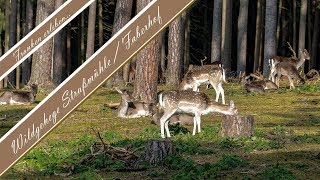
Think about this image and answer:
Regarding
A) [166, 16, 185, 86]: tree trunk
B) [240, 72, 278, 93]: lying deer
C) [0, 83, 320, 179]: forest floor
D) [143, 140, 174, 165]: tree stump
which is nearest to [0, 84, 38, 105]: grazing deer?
[0, 83, 320, 179]: forest floor

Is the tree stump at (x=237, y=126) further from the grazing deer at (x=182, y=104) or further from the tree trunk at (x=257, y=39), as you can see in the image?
the tree trunk at (x=257, y=39)

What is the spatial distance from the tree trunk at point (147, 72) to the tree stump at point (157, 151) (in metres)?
11.1

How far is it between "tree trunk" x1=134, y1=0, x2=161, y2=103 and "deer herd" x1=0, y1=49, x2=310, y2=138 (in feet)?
3.29

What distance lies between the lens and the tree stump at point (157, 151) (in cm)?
1594

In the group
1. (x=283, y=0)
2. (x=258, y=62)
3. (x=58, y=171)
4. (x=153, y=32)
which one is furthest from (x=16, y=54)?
(x=283, y=0)

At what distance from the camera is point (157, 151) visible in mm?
15977

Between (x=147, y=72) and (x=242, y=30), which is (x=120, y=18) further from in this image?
(x=242, y=30)

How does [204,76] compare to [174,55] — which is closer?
[204,76]

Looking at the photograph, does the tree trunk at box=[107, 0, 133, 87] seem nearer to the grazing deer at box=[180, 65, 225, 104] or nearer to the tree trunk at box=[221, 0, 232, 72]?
the grazing deer at box=[180, 65, 225, 104]

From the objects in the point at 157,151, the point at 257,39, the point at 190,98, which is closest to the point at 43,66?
the point at 257,39

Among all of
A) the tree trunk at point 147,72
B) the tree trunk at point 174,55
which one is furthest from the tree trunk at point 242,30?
the tree trunk at point 147,72

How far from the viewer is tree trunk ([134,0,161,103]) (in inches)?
1066

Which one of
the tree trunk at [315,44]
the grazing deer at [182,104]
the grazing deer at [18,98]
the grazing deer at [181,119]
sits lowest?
the grazing deer at [181,119]

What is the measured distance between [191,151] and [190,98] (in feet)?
10.7
